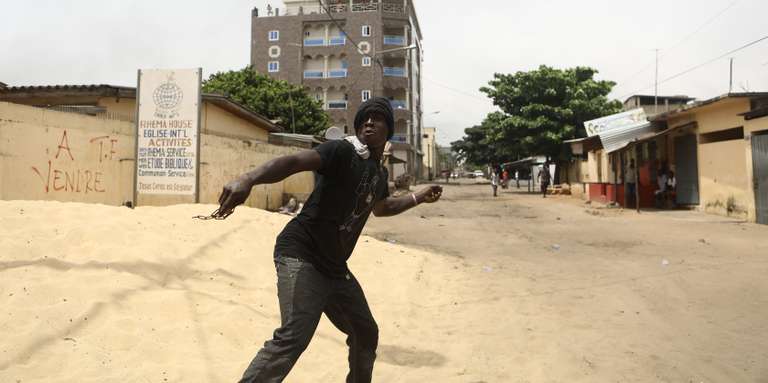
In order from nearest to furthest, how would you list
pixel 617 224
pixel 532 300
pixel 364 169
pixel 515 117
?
pixel 364 169 < pixel 532 300 < pixel 617 224 < pixel 515 117

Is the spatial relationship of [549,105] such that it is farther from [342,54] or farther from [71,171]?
[342,54]

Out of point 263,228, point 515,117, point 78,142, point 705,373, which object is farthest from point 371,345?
point 515,117

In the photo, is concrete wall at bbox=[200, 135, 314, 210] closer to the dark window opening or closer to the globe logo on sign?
the globe logo on sign

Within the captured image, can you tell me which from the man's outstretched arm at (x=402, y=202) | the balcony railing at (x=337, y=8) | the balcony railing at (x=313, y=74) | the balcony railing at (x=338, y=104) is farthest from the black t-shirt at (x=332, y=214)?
the balcony railing at (x=337, y=8)

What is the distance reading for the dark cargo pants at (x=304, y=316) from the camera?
2047 millimetres

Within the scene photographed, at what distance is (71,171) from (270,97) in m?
22.6

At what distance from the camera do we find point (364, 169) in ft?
7.41

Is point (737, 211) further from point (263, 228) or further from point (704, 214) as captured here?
point (263, 228)

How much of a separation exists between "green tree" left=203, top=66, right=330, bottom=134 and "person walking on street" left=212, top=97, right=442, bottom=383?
27.8m

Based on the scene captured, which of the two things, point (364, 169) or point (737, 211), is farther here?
point (737, 211)

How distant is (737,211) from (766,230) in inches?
111

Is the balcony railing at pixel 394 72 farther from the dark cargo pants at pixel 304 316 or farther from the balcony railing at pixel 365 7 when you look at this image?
the dark cargo pants at pixel 304 316

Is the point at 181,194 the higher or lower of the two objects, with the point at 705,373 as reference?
higher

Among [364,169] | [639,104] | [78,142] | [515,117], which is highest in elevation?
[639,104]
